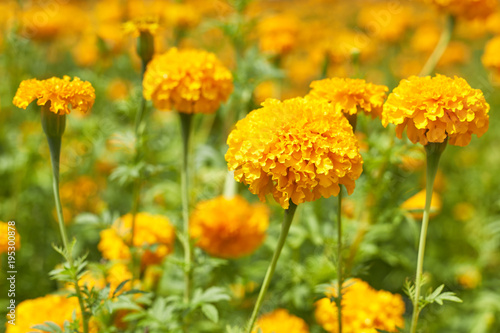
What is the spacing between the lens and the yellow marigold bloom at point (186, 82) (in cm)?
187

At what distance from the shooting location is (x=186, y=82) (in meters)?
1.87

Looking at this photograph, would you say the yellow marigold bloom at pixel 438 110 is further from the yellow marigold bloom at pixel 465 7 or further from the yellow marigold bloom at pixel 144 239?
the yellow marigold bloom at pixel 465 7

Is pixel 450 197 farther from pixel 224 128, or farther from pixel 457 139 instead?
pixel 457 139

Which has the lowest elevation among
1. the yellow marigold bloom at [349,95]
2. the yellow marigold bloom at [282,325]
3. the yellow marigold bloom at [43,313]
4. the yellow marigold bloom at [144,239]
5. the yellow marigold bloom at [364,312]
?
the yellow marigold bloom at [282,325]

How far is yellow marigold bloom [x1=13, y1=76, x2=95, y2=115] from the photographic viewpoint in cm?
146

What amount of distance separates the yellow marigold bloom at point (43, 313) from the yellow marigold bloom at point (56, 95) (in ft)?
2.51

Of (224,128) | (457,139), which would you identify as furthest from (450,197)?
(457,139)

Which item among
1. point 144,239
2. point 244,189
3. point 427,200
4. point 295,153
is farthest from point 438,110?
point 244,189

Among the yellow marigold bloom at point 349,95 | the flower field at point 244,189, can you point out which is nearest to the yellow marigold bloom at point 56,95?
the flower field at point 244,189

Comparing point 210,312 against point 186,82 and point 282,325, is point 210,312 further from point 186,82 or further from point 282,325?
point 186,82

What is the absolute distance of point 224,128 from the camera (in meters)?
4.14

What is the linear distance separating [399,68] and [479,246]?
3.19m

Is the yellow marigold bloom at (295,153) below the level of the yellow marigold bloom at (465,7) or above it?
below

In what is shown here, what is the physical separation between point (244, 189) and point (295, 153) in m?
2.01
